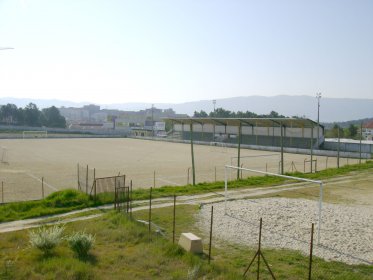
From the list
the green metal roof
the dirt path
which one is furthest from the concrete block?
the green metal roof

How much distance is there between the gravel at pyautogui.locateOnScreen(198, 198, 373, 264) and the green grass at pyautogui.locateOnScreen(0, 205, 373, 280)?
0.91 m

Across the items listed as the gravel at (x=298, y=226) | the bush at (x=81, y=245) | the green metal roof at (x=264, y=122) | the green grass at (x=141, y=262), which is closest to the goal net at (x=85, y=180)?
the gravel at (x=298, y=226)

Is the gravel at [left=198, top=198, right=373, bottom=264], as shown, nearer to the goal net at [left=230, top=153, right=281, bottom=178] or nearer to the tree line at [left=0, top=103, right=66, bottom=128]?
the goal net at [left=230, top=153, right=281, bottom=178]

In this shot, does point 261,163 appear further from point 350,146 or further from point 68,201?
point 68,201

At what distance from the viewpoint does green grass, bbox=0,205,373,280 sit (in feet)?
33.7

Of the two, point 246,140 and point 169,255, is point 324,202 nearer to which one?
point 169,255

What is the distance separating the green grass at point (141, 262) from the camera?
404 inches

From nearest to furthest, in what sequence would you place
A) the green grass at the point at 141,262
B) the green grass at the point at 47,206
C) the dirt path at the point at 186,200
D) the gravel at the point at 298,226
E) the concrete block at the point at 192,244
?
1. the green grass at the point at 141,262
2. the concrete block at the point at 192,244
3. the gravel at the point at 298,226
4. the dirt path at the point at 186,200
5. the green grass at the point at 47,206

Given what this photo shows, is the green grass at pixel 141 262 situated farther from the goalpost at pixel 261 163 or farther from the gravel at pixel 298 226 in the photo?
the goalpost at pixel 261 163

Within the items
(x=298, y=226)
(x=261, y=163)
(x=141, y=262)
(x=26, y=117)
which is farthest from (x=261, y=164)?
(x=26, y=117)

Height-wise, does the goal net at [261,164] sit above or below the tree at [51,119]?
below

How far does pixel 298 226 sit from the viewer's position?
15.8 metres

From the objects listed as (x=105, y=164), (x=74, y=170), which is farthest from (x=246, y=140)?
(x=74, y=170)

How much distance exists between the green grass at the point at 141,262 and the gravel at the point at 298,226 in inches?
35.8
